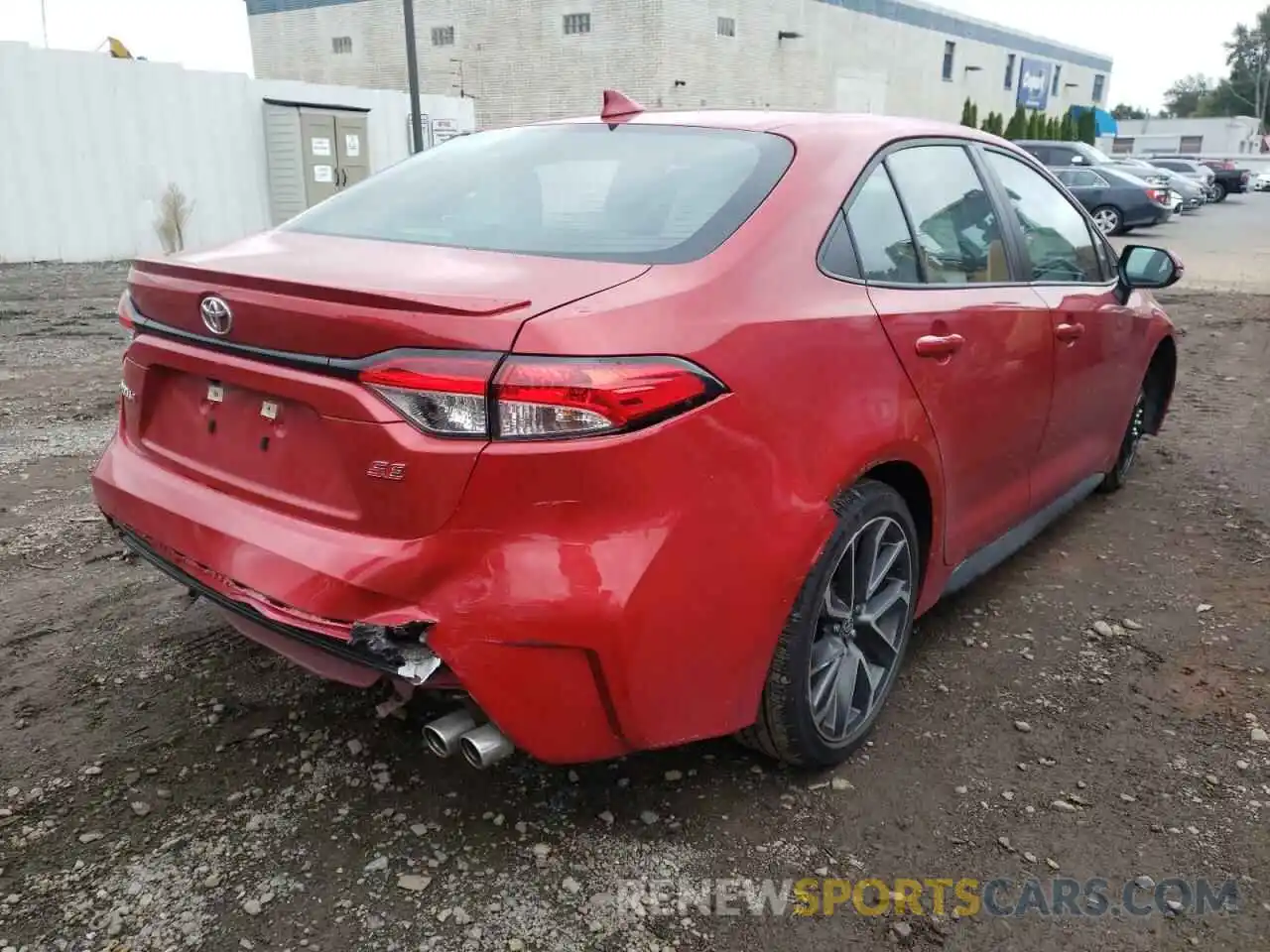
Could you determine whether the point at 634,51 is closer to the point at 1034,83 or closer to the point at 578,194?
the point at 1034,83

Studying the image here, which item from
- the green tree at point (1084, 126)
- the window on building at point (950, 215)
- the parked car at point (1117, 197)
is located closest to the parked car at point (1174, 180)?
the parked car at point (1117, 197)

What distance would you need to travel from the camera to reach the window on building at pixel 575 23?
33875 millimetres

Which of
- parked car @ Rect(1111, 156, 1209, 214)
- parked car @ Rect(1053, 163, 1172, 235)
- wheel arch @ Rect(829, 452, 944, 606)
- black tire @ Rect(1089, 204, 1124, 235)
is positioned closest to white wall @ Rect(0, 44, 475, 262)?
wheel arch @ Rect(829, 452, 944, 606)

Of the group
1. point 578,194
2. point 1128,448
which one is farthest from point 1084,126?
point 578,194

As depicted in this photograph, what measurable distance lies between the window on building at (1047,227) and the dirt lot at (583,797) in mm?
1166

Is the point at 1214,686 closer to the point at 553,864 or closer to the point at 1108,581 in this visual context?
the point at 1108,581

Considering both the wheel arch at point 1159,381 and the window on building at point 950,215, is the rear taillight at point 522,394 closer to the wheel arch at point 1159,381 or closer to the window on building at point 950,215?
the window on building at point 950,215

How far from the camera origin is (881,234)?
8.77 feet

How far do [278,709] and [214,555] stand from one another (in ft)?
2.49

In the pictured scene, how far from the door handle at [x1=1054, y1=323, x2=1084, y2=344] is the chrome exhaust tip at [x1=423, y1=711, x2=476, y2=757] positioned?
2.33 metres

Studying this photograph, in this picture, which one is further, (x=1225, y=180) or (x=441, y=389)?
(x=1225, y=180)

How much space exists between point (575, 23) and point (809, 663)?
3533 centimetres

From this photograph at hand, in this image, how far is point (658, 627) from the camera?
2023 millimetres

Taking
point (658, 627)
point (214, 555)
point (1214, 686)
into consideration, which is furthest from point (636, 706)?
point (1214, 686)
